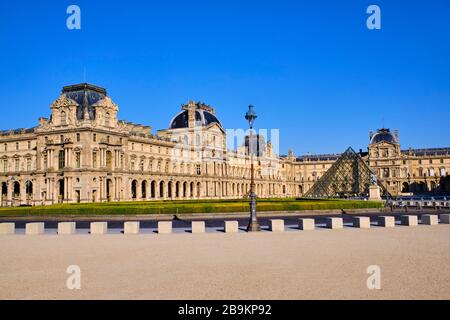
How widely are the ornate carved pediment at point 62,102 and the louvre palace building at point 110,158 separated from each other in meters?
0.14

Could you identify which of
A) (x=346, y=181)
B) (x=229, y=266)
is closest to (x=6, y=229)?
(x=229, y=266)

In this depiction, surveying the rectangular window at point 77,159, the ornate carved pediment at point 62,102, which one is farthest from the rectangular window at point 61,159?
the ornate carved pediment at point 62,102

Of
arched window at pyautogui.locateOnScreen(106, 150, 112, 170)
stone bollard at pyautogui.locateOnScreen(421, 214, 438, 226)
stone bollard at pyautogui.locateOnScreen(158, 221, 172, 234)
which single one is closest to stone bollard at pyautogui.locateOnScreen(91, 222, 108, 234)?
stone bollard at pyautogui.locateOnScreen(158, 221, 172, 234)

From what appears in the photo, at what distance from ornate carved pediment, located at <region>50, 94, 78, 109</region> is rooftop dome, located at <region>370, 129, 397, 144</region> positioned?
94298mm

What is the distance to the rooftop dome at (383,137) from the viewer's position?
12694 cm

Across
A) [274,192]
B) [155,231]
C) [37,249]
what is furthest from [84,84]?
[274,192]

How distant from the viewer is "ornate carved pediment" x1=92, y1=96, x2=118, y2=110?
6269 cm

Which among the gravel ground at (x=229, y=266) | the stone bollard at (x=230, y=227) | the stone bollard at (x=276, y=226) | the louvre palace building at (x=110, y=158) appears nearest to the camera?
the gravel ground at (x=229, y=266)

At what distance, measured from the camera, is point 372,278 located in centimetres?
1027

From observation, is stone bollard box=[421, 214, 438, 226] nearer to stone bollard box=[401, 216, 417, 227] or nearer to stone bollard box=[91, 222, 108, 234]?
stone bollard box=[401, 216, 417, 227]

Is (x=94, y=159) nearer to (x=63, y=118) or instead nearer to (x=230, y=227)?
(x=63, y=118)

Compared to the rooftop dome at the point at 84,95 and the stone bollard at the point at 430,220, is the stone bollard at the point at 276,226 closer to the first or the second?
the stone bollard at the point at 430,220
